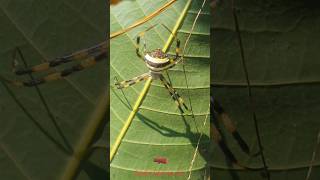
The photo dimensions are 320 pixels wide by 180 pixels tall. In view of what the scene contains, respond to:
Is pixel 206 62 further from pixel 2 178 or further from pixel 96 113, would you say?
pixel 2 178

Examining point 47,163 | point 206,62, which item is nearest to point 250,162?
point 206,62

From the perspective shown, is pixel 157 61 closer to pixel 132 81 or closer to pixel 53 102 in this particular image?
pixel 132 81

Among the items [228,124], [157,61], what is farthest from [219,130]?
[157,61]

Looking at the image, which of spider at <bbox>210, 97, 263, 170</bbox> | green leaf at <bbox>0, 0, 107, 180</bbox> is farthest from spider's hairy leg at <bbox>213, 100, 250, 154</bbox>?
green leaf at <bbox>0, 0, 107, 180</bbox>

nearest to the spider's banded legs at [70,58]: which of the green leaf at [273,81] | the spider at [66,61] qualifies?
the spider at [66,61]

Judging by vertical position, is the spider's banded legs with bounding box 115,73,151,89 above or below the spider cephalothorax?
below

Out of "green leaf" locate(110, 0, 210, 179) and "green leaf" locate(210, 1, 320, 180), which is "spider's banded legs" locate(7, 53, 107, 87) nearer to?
"green leaf" locate(110, 0, 210, 179)

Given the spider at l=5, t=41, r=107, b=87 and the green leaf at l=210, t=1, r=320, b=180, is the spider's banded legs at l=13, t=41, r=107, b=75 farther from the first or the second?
the green leaf at l=210, t=1, r=320, b=180
